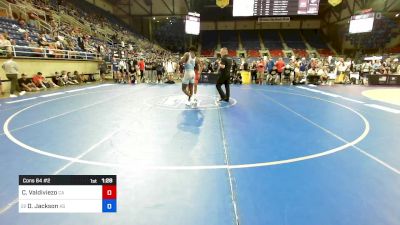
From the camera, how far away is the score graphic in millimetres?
2025

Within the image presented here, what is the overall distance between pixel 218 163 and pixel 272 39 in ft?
143

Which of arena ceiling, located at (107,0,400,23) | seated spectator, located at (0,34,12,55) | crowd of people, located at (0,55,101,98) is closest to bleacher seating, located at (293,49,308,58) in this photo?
arena ceiling, located at (107,0,400,23)

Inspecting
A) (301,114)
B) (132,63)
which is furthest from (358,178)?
(132,63)

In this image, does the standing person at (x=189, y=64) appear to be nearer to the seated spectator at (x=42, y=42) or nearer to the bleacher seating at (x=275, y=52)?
the seated spectator at (x=42, y=42)

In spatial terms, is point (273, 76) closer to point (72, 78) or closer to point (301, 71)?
point (301, 71)

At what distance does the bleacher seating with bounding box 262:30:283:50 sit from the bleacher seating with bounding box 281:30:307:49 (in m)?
1.18

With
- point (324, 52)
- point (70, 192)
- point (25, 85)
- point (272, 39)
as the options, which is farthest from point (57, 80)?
point (324, 52)

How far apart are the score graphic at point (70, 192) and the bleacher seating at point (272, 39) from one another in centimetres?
4273

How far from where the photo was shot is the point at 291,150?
13.8 feet

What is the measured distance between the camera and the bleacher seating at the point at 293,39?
4131 cm

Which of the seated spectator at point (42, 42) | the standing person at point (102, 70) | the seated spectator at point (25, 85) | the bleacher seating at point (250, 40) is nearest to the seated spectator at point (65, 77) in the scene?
the seated spectator at point (42, 42)

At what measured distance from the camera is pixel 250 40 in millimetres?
43125

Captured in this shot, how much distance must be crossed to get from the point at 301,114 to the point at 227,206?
5172mm

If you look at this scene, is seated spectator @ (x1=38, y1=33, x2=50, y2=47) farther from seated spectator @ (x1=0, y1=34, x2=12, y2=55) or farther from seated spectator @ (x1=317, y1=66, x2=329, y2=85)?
seated spectator @ (x1=317, y1=66, x2=329, y2=85)
